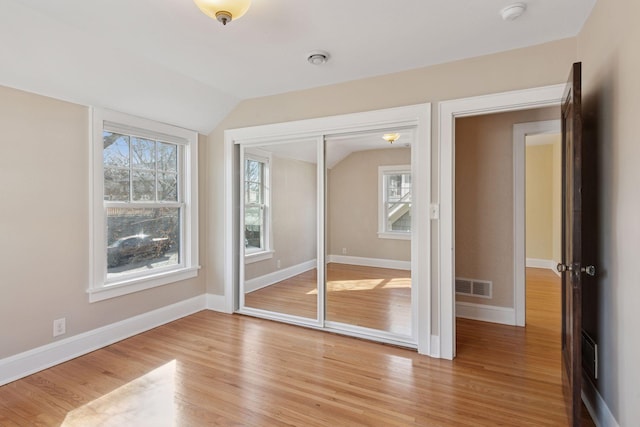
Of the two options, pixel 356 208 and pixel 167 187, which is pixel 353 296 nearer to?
pixel 356 208

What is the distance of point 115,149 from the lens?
3.25m

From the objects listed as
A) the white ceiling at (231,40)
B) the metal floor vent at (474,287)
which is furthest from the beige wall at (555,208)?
the white ceiling at (231,40)

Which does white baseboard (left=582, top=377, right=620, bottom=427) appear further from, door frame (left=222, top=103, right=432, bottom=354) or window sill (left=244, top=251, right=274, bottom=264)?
window sill (left=244, top=251, right=274, bottom=264)

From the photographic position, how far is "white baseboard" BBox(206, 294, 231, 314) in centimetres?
412

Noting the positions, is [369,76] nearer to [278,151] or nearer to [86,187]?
[278,151]

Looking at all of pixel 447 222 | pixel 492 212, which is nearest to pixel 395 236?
pixel 447 222

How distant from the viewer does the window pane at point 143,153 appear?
342 centimetres

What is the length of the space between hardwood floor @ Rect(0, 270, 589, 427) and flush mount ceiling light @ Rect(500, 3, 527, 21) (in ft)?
8.31

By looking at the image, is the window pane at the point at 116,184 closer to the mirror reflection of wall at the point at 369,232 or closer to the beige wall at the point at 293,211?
the beige wall at the point at 293,211

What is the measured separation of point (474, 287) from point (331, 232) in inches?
71.4

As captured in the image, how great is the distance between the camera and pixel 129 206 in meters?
3.34

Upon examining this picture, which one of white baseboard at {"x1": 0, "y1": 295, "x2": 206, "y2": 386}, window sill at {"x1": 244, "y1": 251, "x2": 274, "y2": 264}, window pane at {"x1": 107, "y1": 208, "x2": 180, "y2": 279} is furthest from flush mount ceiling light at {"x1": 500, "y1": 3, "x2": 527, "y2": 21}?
white baseboard at {"x1": 0, "y1": 295, "x2": 206, "y2": 386}

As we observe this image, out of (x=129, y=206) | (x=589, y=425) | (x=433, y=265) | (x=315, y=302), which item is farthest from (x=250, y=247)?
(x=589, y=425)

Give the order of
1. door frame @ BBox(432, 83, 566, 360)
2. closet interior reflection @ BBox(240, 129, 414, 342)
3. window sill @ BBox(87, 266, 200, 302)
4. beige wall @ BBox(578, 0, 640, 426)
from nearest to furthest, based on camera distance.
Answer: beige wall @ BBox(578, 0, 640, 426) < door frame @ BBox(432, 83, 566, 360) < window sill @ BBox(87, 266, 200, 302) < closet interior reflection @ BBox(240, 129, 414, 342)
